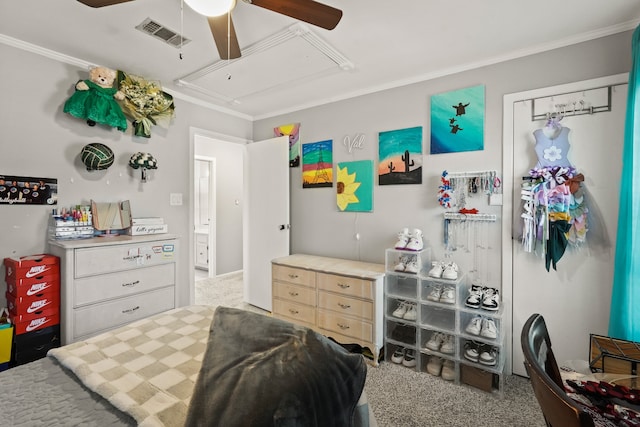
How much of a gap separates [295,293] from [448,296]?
4.60 feet

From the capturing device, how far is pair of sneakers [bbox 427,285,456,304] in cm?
220

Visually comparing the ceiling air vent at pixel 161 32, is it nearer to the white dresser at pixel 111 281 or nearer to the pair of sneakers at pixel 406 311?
the white dresser at pixel 111 281

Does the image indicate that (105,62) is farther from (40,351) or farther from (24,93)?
(40,351)

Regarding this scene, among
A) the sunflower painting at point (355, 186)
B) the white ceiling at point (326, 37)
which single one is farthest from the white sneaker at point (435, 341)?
the white ceiling at point (326, 37)

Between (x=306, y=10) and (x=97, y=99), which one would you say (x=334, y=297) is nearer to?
(x=306, y=10)

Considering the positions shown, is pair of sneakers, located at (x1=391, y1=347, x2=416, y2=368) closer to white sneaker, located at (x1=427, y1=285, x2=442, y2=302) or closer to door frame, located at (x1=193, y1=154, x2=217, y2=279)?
white sneaker, located at (x1=427, y1=285, x2=442, y2=302)

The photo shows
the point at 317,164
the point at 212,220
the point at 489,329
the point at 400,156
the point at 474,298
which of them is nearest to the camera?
the point at 489,329

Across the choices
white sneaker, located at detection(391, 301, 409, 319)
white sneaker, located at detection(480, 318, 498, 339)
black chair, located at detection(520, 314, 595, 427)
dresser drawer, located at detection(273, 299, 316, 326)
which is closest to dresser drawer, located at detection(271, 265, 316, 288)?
dresser drawer, located at detection(273, 299, 316, 326)

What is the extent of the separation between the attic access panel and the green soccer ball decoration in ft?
3.17

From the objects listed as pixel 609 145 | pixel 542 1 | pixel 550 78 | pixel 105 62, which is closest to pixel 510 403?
pixel 609 145

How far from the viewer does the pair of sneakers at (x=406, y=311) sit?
7.70 ft

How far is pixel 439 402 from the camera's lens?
76.1 inches

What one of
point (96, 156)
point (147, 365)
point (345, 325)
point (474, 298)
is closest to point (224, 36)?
point (96, 156)

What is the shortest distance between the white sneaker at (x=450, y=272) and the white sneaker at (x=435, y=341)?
0.50m
